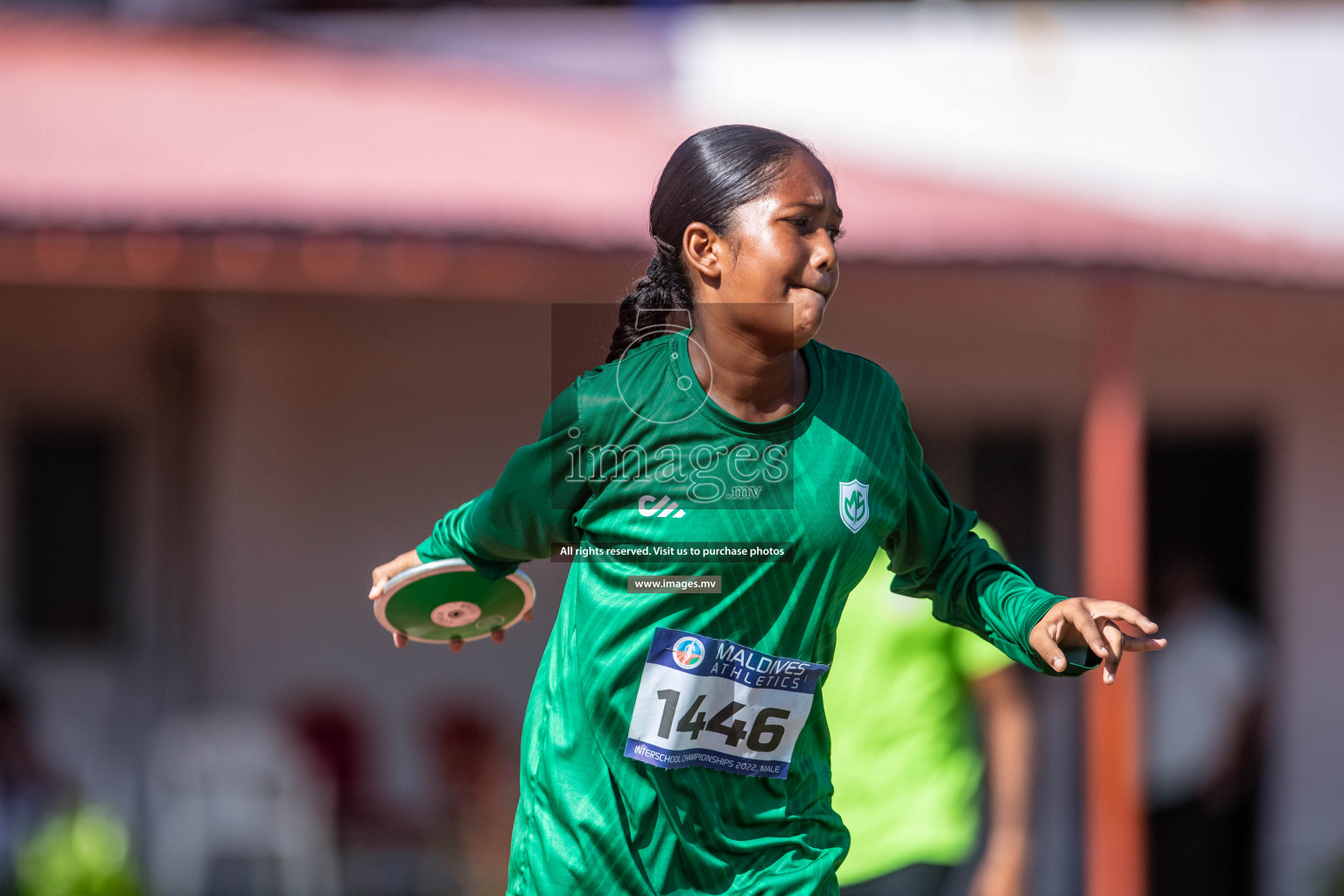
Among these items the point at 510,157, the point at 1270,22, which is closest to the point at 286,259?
the point at 510,157

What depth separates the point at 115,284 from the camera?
18.9ft

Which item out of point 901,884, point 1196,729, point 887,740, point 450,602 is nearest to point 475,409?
point 1196,729

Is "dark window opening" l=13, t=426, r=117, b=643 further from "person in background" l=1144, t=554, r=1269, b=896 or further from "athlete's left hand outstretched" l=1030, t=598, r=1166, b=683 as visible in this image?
"athlete's left hand outstretched" l=1030, t=598, r=1166, b=683

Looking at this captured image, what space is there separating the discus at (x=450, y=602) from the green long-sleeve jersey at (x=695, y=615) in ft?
0.76

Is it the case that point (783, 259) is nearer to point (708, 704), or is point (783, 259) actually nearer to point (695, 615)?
point (695, 615)

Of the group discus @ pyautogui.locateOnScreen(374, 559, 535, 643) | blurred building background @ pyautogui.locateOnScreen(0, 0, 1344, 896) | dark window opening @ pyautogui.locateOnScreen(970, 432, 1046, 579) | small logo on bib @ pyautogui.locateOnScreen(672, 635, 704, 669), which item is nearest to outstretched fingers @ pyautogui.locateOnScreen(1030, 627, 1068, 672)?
small logo on bib @ pyautogui.locateOnScreen(672, 635, 704, 669)

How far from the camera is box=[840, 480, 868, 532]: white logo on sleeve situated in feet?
5.80

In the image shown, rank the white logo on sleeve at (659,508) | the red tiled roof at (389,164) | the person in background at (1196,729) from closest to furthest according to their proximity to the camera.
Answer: the white logo on sleeve at (659,508) → the red tiled roof at (389,164) → the person in background at (1196,729)

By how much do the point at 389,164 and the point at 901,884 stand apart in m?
4.16

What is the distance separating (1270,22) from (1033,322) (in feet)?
7.99

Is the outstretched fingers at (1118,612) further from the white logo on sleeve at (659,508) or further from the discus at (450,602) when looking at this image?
the discus at (450,602)

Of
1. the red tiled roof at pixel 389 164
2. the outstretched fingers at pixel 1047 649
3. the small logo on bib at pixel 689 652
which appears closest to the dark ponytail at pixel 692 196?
the small logo on bib at pixel 689 652

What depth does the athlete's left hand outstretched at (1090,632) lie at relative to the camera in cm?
166

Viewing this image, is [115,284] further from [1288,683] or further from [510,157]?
[1288,683]
